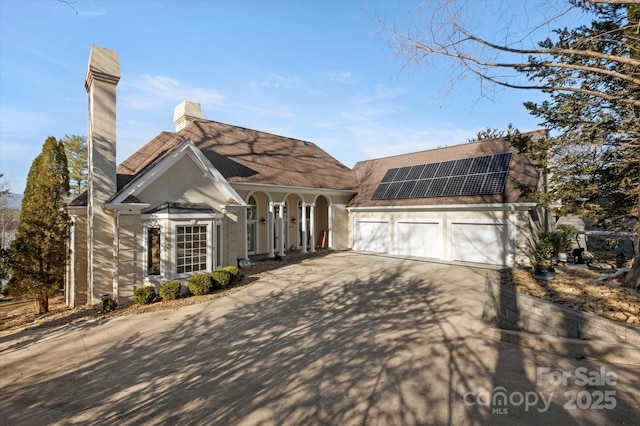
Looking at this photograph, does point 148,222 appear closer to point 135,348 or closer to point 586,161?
point 135,348

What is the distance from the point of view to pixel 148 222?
448 inches

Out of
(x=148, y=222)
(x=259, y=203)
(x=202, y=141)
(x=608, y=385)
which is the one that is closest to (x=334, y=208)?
(x=259, y=203)

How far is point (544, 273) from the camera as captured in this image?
8867 mm

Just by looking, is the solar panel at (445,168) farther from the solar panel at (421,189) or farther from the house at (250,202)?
the solar panel at (421,189)

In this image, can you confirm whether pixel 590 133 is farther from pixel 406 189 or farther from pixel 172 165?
pixel 172 165

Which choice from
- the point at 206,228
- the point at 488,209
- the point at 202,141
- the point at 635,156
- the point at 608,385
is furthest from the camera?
the point at 202,141

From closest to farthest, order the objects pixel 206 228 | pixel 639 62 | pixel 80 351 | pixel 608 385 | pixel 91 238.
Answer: pixel 608 385 < pixel 639 62 < pixel 80 351 < pixel 91 238 < pixel 206 228

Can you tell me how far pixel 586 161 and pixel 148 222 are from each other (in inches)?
575

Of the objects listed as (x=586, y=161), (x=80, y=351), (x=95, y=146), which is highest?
(x=95, y=146)

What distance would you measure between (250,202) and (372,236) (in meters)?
8.31

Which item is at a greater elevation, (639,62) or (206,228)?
(639,62)

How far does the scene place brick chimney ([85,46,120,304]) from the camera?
36.7 feet

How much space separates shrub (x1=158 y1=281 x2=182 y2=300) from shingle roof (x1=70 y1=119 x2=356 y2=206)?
526 centimetres

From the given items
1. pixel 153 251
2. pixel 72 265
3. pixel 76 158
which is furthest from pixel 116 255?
pixel 76 158
